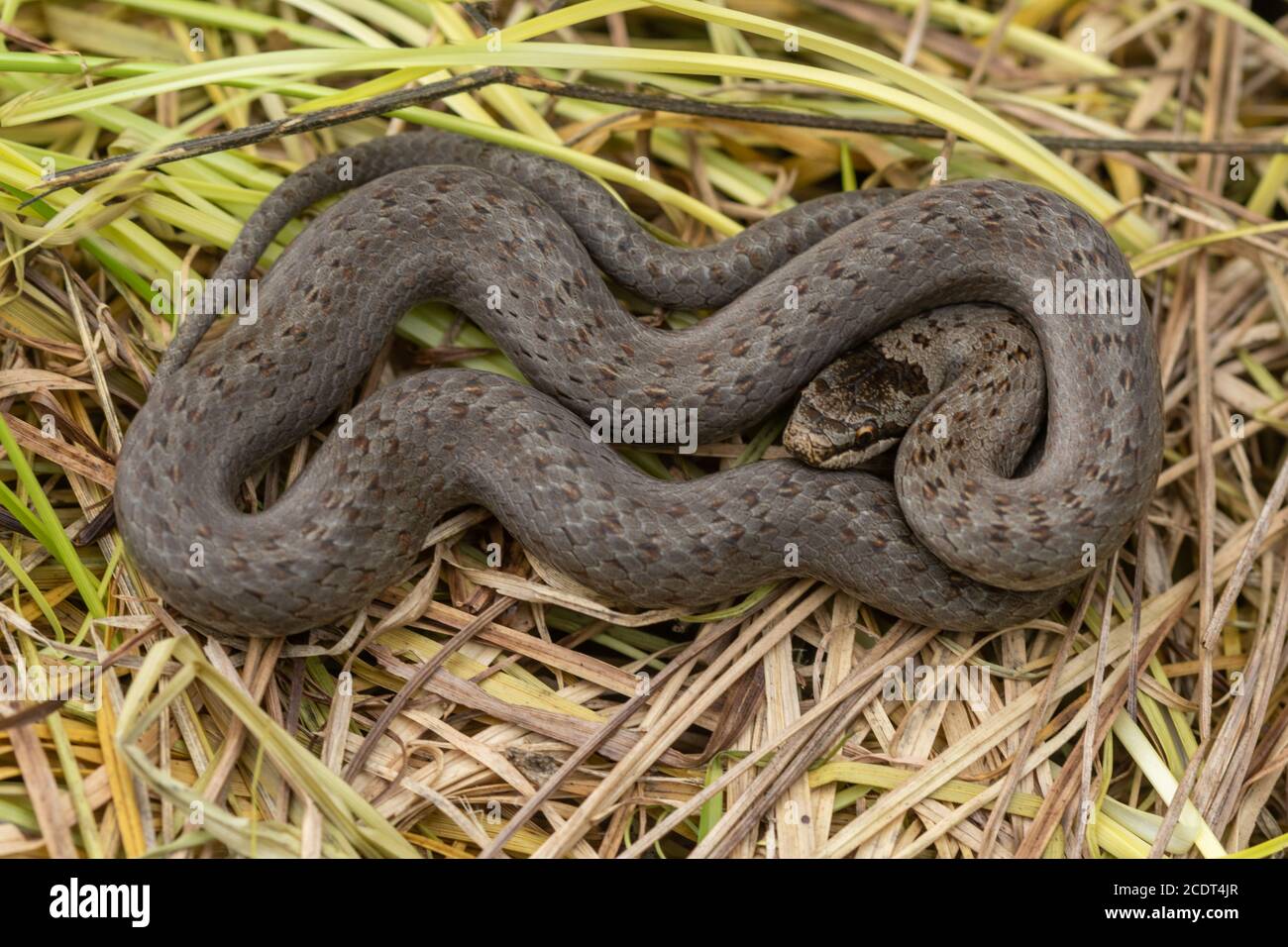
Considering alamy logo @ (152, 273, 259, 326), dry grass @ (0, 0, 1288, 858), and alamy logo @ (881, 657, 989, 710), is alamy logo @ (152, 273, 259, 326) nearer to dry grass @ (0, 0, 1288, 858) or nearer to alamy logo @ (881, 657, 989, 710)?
dry grass @ (0, 0, 1288, 858)

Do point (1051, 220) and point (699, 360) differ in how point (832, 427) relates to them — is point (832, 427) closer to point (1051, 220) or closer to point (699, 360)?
point (699, 360)

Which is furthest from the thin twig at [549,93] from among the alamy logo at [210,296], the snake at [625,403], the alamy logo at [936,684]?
the alamy logo at [936,684]

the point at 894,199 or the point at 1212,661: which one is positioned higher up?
the point at 894,199

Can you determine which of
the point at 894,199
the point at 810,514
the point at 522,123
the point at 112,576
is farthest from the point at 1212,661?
the point at 112,576

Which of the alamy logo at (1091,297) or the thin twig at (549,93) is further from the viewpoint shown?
the alamy logo at (1091,297)

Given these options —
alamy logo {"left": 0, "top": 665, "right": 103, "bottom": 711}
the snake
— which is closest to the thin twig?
the snake

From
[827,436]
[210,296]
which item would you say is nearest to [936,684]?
[827,436]
